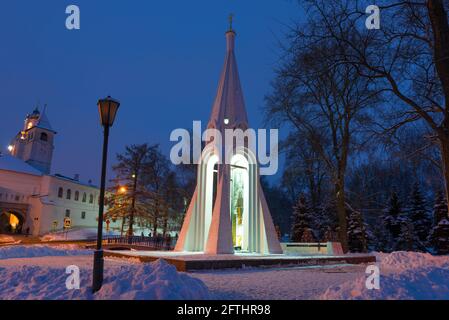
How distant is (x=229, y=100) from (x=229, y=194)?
5.03 m

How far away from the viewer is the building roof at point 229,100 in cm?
1633

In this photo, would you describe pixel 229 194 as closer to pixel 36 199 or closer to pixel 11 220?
pixel 36 199

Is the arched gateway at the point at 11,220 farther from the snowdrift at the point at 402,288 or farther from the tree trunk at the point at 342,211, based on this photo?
the snowdrift at the point at 402,288

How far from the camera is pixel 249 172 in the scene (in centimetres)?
1652

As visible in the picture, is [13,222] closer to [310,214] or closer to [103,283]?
[310,214]

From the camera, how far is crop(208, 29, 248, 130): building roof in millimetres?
16328

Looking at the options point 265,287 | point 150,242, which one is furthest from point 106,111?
point 150,242

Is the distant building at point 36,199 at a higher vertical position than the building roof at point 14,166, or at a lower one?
lower

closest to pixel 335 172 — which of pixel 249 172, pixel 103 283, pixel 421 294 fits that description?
pixel 249 172

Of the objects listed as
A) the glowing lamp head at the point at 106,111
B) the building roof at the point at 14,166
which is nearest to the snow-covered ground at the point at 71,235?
the building roof at the point at 14,166

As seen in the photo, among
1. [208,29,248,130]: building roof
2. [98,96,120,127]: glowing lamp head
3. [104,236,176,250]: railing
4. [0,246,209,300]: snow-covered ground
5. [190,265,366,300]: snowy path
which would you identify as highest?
[208,29,248,130]: building roof

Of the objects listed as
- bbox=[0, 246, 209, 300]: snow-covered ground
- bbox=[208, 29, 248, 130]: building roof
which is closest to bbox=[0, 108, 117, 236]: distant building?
bbox=[208, 29, 248, 130]: building roof

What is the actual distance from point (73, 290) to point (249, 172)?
11890 mm

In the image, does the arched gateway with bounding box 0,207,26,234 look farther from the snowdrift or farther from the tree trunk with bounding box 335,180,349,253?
the snowdrift
